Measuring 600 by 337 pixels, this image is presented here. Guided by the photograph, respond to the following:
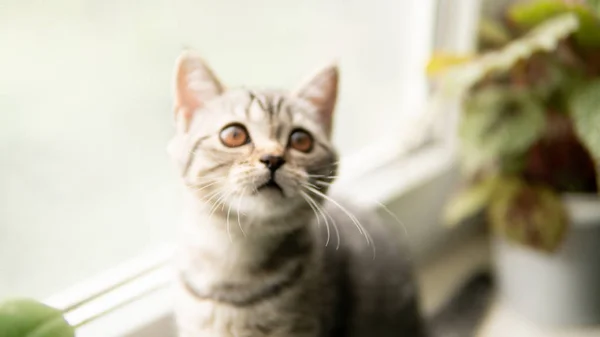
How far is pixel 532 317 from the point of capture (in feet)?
3.69

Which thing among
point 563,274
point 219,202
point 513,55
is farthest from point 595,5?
point 219,202

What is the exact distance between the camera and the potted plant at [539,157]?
966mm

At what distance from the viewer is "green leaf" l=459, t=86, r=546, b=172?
39.4 inches

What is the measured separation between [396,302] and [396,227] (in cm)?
30

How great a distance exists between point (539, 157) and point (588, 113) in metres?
0.19

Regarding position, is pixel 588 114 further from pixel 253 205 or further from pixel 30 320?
pixel 30 320

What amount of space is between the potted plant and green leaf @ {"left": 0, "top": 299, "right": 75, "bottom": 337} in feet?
2.25

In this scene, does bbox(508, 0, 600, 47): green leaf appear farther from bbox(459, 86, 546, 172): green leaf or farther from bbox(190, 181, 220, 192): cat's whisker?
bbox(190, 181, 220, 192): cat's whisker

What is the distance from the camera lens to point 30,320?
1.76 ft

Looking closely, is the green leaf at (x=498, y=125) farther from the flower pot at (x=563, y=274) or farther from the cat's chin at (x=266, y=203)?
the cat's chin at (x=266, y=203)

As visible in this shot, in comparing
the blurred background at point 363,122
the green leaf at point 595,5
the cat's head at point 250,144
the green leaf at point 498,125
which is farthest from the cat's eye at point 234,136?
the green leaf at point 595,5

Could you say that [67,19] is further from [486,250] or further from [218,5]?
[486,250]

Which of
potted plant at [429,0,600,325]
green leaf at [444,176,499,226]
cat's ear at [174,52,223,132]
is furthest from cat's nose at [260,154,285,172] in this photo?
green leaf at [444,176,499,226]

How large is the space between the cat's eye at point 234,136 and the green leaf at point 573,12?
628 mm
